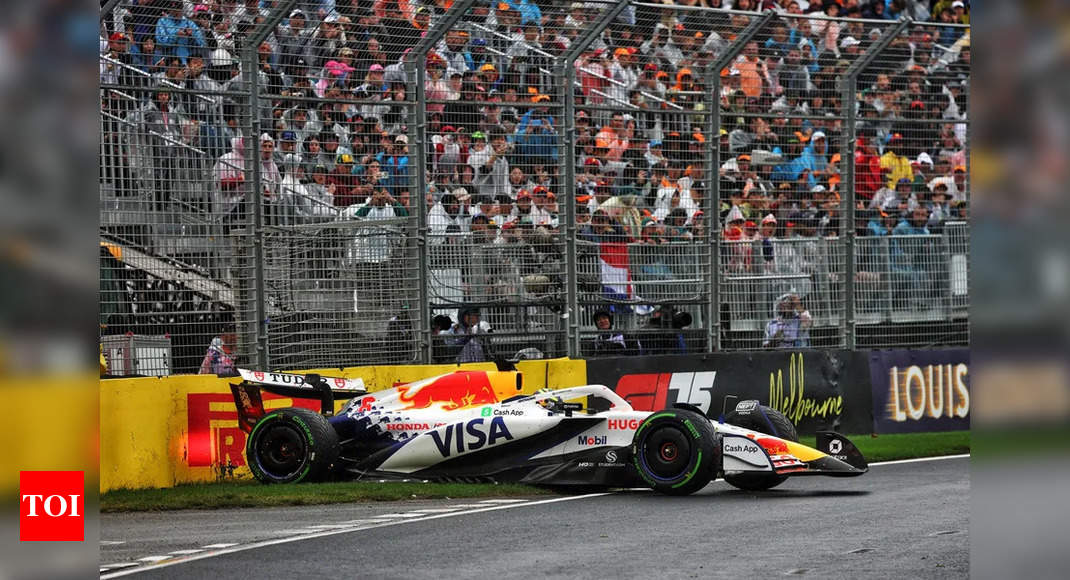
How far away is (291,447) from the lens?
1024 centimetres

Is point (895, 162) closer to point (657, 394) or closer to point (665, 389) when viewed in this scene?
point (665, 389)

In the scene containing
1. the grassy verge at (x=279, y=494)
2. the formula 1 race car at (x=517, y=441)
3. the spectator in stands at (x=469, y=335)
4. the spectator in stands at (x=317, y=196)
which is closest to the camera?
the grassy verge at (x=279, y=494)

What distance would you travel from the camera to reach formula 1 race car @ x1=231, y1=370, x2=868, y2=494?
9.56 m

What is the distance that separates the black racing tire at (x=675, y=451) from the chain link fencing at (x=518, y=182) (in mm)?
2316

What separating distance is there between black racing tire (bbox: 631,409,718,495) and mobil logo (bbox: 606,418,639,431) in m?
0.13

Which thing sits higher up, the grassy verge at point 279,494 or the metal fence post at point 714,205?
the metal fence post at point 714,205

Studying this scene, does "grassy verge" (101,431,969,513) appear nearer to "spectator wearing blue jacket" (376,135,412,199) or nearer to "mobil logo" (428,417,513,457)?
"mobil logo" (428,417,513,457)

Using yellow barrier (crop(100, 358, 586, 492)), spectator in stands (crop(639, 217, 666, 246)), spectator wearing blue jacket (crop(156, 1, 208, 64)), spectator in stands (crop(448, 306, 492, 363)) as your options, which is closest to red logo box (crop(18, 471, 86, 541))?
yellow barrier (crop(100, 358, 586, 492))

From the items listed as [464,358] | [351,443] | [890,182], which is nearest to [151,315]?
[351,443]

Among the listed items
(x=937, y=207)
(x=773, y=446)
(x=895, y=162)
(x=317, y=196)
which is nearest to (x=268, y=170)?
(x=317, y=196)

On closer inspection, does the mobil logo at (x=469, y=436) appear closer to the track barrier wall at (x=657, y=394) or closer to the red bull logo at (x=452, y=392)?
the red bull logo at (x=452, y=392)

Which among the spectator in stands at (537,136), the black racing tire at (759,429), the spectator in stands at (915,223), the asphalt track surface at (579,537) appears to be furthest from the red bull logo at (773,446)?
the spectator in stands at (915,223)

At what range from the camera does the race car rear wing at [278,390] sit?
1034 cm

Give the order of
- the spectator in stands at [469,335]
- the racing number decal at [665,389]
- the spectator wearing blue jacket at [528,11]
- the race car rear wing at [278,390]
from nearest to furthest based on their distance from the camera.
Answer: the race car rear wing at [278,390]
the spectator wearing blue jacket at [528,11]
the spectator in stands at [469,335]
the racing number decal at [665,389]
